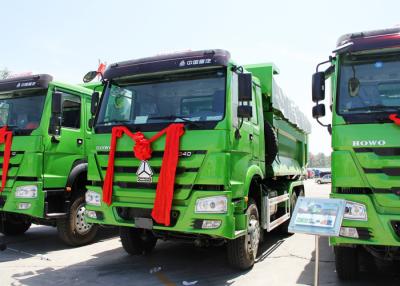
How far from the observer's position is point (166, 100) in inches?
217

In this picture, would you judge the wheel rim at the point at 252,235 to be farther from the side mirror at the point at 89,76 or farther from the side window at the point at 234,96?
the side mirror at the point at 89,76

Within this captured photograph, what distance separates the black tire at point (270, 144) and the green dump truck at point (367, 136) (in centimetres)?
197

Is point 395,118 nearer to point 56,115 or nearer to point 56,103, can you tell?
point 56,103

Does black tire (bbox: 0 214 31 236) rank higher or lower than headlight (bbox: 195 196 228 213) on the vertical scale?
Answer: lower

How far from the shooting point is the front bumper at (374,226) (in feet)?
14.0

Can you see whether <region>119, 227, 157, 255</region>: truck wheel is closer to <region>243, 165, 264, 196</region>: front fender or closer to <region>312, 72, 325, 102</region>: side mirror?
<region>243, 165, 264, 196</region>: front fender

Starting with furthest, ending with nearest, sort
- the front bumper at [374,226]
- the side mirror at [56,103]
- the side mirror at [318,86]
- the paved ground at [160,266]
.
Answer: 1. the side mirror at [56,103]
2. the paved ground at [160,266]
3. the side mirror at [318,86]
4. the front bumper at [374,226]

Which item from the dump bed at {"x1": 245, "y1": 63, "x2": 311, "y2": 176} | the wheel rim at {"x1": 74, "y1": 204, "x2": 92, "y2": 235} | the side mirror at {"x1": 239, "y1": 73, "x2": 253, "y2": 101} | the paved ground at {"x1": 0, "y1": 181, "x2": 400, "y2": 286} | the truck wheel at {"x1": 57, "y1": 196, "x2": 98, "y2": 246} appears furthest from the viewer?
the wheel rim at {"x1": 74, "y1": 204, "x2": 92, "y2": 235}

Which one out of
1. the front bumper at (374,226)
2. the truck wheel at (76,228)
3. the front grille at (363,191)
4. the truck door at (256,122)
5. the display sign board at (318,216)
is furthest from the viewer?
the truck wheel at (76,228)

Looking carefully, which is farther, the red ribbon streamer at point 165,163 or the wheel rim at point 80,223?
the wheel rim at point 80,223

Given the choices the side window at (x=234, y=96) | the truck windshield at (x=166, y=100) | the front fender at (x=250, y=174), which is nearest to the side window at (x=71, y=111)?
the truck windshield at (x=166, y=100)

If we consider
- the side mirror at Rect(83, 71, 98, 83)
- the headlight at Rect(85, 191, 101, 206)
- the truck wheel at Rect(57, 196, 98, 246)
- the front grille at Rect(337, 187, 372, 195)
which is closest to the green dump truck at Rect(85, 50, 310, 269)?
the headlight at Rect(85, 191, 101, 206)

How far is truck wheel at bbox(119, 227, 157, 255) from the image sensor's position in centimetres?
655

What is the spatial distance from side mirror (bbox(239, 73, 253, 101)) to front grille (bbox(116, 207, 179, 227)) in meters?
1.71
